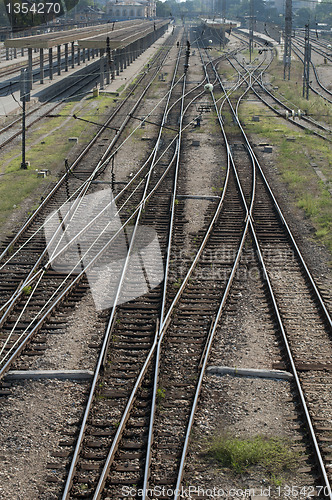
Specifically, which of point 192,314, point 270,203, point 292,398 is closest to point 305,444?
point 292,398

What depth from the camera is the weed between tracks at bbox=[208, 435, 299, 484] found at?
716cm

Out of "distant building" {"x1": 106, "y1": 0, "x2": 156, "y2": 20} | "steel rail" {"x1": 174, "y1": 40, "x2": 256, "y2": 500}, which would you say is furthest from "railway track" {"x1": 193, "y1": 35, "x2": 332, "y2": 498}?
"distant building" {"x1": 106, "y1": 0, "x2": 156, "y2": 20}

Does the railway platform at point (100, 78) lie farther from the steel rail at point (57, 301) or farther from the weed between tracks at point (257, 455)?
the weed between tracks at point (257, 455)

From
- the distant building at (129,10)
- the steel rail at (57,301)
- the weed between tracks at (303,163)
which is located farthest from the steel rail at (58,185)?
the distant building at (129,10)

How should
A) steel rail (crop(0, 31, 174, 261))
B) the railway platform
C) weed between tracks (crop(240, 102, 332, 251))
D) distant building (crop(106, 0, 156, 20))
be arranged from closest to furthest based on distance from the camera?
steel rail (crop(0, 31, 174, 261)) < weed between tracks (crop(240, 102, 332, 251)) < the railway platform < distant building (crop(106, 0, 156, 20))

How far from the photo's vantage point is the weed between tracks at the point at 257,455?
23.5 feet

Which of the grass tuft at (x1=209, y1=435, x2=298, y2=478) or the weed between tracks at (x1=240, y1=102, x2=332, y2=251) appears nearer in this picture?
the grass tuft at (x1=209, y1=435, x2=298, y2=478)

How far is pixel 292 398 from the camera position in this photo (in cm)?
852

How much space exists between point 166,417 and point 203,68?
1949 inches

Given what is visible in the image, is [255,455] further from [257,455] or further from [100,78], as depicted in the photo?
[100,78]

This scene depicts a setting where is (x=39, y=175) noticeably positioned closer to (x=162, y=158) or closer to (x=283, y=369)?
(x=162, y=158)

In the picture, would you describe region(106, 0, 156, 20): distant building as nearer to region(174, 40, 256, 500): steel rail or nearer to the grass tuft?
region(174, 40, 256, 500): steel rail

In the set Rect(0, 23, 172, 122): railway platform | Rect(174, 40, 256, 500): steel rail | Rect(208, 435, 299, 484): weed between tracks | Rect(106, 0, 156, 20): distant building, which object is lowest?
Rect(208, 435, 299, 484): weed between tracks

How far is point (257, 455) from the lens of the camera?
729 centimetres
